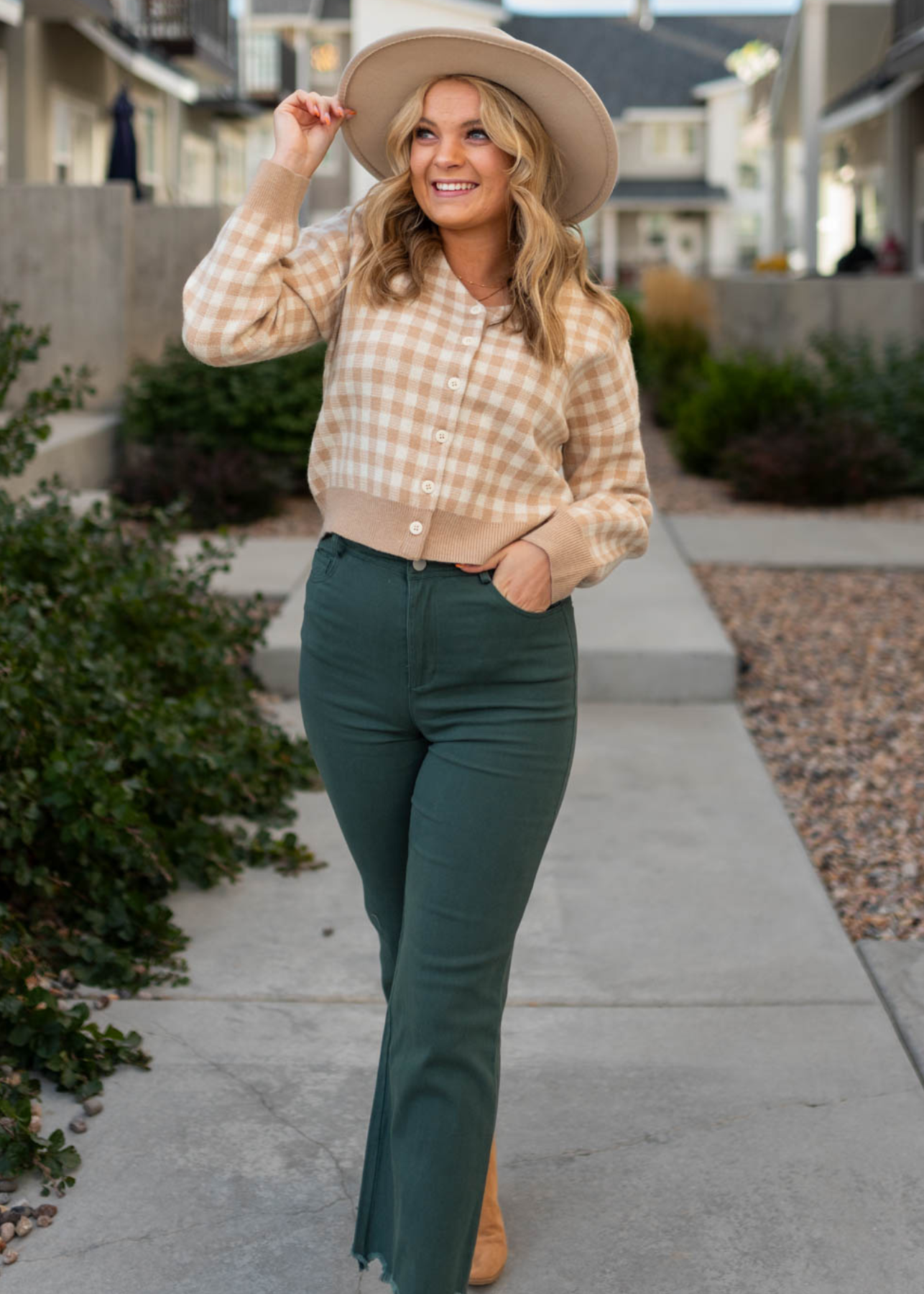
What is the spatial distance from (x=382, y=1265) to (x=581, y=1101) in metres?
0.76

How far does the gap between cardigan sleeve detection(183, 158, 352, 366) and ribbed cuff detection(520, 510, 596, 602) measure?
0.47 metres

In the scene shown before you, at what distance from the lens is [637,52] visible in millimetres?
44000

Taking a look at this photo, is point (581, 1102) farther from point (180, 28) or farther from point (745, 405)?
point (180, 28)

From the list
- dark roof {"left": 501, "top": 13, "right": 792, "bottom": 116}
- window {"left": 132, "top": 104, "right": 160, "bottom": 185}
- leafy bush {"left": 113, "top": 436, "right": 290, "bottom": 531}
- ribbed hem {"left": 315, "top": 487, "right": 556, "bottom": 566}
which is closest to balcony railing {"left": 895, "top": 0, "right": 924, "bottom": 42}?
leafy bush {"left": 113, "top": 436, "right": 290, "bottom": 531}

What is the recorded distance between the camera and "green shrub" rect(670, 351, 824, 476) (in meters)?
11.1

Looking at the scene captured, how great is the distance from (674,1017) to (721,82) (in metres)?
41.5

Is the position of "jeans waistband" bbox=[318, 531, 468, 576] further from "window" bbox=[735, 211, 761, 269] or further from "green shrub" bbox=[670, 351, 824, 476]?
"window" bbox=[735, 211, 761, 269]

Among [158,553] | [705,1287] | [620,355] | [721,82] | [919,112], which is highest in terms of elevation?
[721,82]

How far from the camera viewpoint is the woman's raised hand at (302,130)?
7.84 feet

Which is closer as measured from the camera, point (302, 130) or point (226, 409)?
point (302, 130)

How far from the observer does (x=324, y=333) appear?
2.47m

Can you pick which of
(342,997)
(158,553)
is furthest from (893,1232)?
(158,553)

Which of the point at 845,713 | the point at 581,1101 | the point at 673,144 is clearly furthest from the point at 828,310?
the point at 673,144

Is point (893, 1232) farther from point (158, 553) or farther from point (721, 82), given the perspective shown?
point (721, 82)
